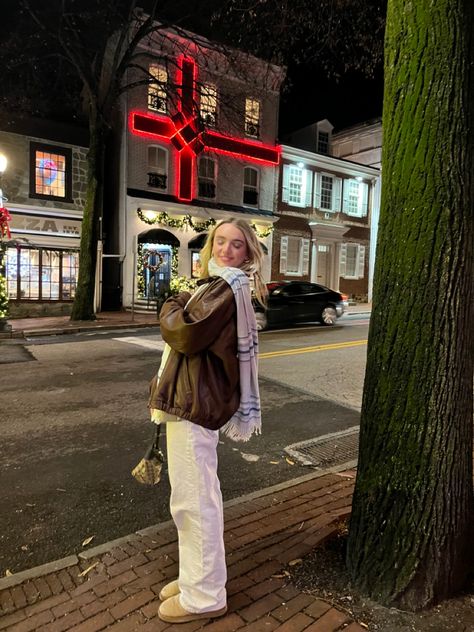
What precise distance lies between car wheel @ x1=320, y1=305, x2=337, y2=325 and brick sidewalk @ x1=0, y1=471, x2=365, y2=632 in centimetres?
1273

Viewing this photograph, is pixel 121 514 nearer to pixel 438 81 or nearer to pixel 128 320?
pixel 438 81

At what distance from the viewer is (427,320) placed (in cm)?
245

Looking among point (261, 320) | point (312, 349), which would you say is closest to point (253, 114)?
point (261, 320)

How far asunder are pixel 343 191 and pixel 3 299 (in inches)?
790

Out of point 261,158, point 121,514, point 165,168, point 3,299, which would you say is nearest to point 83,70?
point 165,168

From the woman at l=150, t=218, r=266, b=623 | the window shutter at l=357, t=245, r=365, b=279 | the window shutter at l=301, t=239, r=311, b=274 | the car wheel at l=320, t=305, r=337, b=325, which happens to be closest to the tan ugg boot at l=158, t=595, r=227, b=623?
the woman at l=150, t=218, r=266, b=623

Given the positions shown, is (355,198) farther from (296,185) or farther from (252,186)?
(252,186)

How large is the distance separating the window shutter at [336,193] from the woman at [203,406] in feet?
85.8

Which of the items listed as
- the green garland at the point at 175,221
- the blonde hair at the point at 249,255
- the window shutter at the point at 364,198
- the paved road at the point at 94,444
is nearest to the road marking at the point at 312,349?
the paved road at the point at 94,444

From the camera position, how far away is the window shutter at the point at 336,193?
2715 centimetres

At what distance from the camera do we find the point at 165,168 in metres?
21.3

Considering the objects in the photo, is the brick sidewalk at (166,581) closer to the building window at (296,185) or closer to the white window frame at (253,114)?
the white window frame at (253,114)

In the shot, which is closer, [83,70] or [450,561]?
[450,561]

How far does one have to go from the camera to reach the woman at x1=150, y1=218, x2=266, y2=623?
90.0 inches
